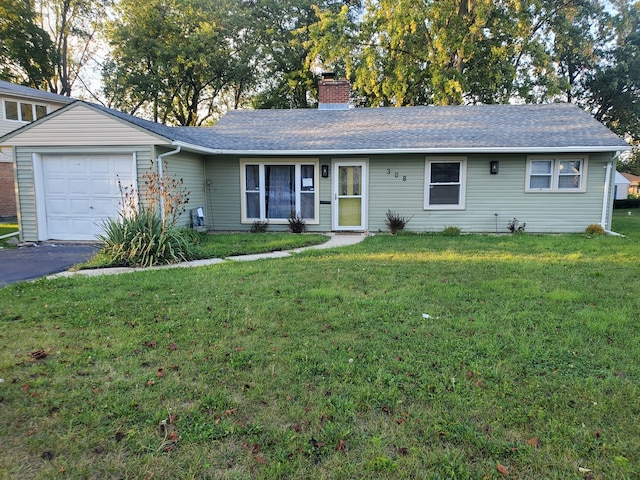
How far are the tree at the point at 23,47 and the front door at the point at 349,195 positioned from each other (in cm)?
2420

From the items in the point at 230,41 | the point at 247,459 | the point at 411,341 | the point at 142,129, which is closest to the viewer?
the point at 247,459

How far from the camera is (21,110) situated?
61.5 ft

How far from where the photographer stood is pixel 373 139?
1149 centimetres

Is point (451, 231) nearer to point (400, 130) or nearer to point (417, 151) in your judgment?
point (417, 151)

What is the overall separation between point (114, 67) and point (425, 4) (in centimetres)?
1844

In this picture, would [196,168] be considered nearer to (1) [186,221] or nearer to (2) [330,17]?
(1) [186,221]

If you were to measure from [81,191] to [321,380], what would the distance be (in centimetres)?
881

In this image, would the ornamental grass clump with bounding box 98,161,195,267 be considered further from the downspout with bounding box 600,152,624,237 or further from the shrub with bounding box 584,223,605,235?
the downspout with bounding box 600,152,624,237

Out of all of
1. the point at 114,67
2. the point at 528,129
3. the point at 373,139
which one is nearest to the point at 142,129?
the point at 373,139

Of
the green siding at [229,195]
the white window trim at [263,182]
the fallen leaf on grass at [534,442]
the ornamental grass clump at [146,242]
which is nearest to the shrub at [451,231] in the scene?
the green siding at [229,195]

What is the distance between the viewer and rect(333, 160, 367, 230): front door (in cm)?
1138

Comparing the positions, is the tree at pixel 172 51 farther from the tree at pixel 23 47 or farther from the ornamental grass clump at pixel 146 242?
the ornamental grass clump at pixel 146 242

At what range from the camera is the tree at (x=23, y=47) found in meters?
23.6

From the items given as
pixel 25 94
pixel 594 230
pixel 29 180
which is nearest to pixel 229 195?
pixel 29 180
